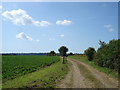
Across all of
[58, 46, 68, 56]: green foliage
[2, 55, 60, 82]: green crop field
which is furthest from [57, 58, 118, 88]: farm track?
[58, 46, 68, 56]: green foliage

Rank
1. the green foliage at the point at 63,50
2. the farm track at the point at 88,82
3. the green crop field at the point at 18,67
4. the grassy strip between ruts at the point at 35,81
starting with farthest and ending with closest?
the green foliage at the point at 63,50 < the green crop field at the point at 18,67 < the grassy strip between ruts at the point at 35,81 < the farm track at the point at 88,82

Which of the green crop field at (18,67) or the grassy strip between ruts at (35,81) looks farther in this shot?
the green crop field at (18,67)

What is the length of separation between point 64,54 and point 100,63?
18.9m

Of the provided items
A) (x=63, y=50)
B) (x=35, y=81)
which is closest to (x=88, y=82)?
(x=35, y=81)

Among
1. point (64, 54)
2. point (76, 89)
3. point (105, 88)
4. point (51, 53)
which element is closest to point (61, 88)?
point (76, 89)

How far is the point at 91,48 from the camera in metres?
43.5

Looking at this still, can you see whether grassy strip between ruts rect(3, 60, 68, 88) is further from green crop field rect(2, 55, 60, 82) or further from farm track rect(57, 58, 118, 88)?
green crop field rect(2, 55, 60, 82)

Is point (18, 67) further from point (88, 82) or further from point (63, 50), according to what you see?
point (63, 50)

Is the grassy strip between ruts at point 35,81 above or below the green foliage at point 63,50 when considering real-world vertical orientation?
below

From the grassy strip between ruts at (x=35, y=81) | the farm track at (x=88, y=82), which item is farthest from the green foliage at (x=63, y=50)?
the farm track at (x=88, y=82)

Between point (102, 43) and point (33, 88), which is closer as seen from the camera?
point (33, 88)

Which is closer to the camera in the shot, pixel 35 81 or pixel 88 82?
pixel 88 82

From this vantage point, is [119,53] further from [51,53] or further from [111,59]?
[51,53]

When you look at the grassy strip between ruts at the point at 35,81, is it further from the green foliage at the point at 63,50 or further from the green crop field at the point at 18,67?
the green foliage at the point at 63,50
